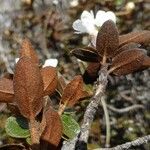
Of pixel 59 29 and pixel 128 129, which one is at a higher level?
pixel 59 29

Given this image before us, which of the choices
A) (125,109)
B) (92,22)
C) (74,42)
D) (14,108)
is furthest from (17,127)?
(74,42)

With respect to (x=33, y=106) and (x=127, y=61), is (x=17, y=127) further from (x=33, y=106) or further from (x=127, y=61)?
(x=127, y=61)

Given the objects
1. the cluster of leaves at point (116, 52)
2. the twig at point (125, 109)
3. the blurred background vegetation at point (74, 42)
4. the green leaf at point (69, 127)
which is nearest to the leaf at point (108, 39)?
the cluster of leaves at point (116, 52)

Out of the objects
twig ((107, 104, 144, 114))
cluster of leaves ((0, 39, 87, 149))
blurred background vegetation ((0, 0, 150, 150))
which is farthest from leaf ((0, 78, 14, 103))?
twig ((107, 104, 144, 114))

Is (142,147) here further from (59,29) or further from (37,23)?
(37,23)

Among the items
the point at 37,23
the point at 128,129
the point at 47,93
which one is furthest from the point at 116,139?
the point at 47,93
